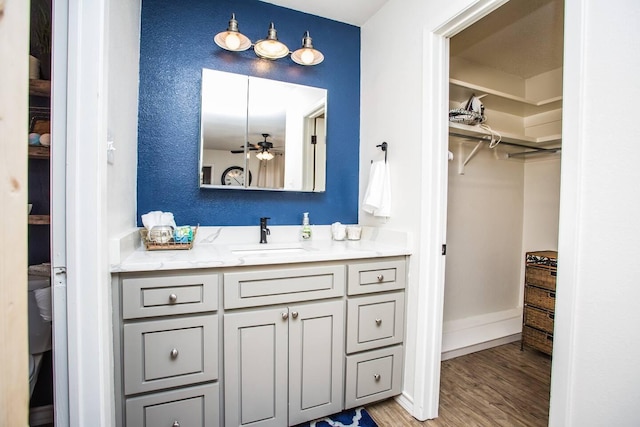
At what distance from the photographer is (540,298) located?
227 cm

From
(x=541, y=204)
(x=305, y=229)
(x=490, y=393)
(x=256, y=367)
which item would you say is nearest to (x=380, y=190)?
(x=305, y=229)

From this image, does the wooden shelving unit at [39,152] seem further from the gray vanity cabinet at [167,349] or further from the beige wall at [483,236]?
the beige wall at [483,236]

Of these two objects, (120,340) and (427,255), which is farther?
(427,255)

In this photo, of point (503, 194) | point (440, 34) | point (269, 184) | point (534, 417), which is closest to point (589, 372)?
point (534, 417)

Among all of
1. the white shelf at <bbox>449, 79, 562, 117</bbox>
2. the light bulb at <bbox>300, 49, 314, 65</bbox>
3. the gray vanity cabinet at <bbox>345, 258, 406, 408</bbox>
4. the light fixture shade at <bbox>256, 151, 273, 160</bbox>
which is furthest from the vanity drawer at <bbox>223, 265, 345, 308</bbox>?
the white shelf at <bbox>449, 79, 562, 117</bbox>

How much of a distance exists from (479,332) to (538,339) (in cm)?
40

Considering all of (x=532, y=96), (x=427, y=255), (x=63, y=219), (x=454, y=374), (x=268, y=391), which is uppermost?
(x=532, y=96)

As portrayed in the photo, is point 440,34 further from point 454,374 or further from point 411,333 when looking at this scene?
point 454,374

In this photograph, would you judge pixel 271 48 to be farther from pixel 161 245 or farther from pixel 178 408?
pixel 178 408

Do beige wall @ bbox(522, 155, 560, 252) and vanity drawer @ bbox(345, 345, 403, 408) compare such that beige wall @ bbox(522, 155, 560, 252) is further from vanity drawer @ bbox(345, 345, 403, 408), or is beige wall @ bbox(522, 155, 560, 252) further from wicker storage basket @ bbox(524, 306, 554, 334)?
vanity drawer @ bbox(345, 345, 403, 408)

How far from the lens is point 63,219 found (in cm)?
94

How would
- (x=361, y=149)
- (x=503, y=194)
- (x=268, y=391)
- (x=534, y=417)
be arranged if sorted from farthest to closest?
(x=503, y=194)
(x=361, y=149)
(x=534, y=417)
(x=268, y=391)

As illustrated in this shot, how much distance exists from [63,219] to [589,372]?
5.80 ft

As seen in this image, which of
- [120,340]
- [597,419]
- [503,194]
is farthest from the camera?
[503,194]
